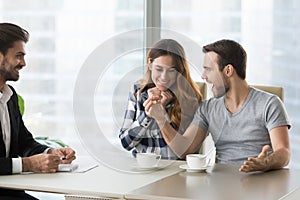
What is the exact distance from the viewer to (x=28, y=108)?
4.55m

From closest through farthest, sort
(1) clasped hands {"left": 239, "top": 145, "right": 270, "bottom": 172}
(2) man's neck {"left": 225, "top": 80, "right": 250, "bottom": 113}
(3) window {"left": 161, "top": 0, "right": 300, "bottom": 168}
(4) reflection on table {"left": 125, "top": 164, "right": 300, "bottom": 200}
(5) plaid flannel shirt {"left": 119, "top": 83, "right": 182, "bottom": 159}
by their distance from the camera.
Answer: (4) reflection on table {"left": 125, "top": 164, "right": 300, "bottom": 200}
(1) clasped hands {"left": 239, "top": 145, "right": 270, "bottom": 172}
(5) plaid flannel shirt {"left": 119, "top": 83, "right": 182, "bottom": 159}
(2) man's neck {"left": 225, "top": 80, "right": 250, "bottom": 113}
(3) window {"left": 161, "top": 0, "right": 300, "bottom": 168}

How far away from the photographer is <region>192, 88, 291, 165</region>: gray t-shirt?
9.87 ft

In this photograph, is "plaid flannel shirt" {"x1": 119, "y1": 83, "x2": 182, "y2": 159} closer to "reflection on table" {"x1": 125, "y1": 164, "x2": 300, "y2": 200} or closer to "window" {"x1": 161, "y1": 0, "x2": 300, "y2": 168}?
"reflection on table" {"x1": 125, "y1": 164, "x2": 300, "y2": 200}

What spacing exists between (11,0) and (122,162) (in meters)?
1.95

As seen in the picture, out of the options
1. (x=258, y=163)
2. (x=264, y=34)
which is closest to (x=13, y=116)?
(x=258, y=163)

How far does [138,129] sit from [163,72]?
0.27 meters

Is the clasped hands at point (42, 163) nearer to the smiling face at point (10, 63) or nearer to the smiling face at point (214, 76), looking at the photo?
the smiling face at point (10, 63)

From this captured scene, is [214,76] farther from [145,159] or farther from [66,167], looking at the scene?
[66,167]

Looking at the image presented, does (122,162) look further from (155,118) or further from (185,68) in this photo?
(185,68)

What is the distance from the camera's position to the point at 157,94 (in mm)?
2910

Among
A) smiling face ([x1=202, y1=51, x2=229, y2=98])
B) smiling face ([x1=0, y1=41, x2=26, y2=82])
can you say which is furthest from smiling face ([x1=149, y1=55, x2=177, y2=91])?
smiling face ([x1=0, y1=41, x2=26, y2=82])

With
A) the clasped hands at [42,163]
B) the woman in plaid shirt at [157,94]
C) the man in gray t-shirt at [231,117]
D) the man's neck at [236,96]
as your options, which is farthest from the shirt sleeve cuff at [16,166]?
the man's neck at [236,96]

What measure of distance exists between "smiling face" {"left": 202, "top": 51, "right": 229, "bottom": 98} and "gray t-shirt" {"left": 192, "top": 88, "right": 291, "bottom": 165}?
44 mm

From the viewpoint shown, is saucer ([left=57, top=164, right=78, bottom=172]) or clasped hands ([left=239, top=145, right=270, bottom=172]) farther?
saucer ([left=57, top=164, right=78, bottom=172])
